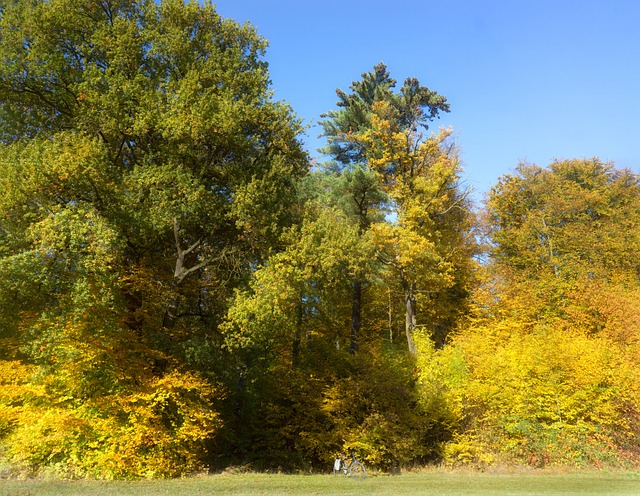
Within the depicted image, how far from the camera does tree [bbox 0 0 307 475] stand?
12.2 m

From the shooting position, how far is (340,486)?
1191cm

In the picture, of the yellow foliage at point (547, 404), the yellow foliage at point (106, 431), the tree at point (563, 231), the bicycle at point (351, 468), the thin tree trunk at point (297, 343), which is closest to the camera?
the yellow foliage at point (106, 431)

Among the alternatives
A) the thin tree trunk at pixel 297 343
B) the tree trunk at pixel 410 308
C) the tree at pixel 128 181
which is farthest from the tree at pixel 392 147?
the tree at pixel 128 181

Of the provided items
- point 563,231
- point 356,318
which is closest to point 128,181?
point 356,318

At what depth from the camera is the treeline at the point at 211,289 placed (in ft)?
41.9

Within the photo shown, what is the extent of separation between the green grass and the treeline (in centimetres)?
164

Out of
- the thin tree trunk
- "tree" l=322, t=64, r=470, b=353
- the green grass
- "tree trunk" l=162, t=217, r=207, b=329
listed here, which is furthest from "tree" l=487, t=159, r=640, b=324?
"tree trunk" l=162, t=217, r=207, b=329

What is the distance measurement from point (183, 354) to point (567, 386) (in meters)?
14.4

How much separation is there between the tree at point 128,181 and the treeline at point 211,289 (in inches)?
2.9

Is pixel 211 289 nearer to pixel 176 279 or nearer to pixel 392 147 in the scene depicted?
pixel 176 279

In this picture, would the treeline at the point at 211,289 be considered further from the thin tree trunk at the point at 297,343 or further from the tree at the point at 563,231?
the tree at the point at 563,231

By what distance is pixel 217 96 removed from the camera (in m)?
14.5

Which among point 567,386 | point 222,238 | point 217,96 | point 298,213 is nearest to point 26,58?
point 217,96

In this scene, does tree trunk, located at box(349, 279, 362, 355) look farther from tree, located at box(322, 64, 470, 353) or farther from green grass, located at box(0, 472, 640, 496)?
green grass, located at box(0, 472, 640, 496)
